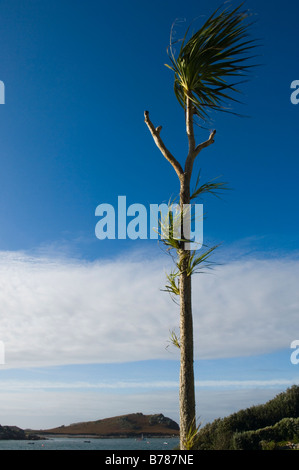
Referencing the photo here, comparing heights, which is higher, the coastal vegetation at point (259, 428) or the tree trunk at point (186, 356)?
the tree trunk at point (186, 356)

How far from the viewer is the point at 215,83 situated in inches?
350

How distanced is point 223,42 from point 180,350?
Result: 19.2 ft

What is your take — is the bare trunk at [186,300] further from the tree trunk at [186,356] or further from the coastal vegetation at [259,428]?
the coastal vegetation at [259,428]

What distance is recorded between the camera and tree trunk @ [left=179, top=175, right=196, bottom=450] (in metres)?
6.87

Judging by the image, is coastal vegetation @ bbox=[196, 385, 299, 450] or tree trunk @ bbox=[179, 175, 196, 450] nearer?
tree trunk @ bbox=[179, 175, 196, 450]

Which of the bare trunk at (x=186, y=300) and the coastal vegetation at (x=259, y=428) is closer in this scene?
the bare trunk at (x=186, y=300)

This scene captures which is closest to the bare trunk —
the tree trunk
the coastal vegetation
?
the tree trunk

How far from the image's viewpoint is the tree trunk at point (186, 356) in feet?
22.5

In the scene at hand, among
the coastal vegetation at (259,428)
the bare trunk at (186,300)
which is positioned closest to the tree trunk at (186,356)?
the bare trunk at (186,300)

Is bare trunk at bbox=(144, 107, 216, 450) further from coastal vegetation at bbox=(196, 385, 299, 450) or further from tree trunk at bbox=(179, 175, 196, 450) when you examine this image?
coastal vegetation at bbox=(196, 385, 299, 450)

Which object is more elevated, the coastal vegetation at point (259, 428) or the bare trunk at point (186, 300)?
the bare trunk at point (186, 300)

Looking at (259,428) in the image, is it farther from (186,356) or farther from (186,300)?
(186,300)

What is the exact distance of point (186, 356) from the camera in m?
7.08
